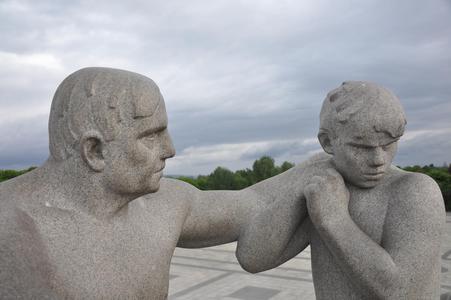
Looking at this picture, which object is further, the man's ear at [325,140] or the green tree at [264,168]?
the green tree at [264,168]

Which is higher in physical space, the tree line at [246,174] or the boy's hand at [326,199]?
the boy's hand at [326,199]

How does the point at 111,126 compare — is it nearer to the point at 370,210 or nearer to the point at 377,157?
the point at 377,157

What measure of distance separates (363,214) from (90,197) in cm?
136

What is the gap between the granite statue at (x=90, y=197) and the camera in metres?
1.94

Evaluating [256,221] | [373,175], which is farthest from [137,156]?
[373,175]

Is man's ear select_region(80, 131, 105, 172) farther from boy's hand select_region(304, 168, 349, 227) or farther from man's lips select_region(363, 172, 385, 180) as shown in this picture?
man's lips select_region(363, 172, 385, 180)

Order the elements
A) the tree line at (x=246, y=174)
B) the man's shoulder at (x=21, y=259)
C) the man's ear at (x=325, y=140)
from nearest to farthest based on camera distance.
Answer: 1. the man's shoulder at (x=21, y=259)
2. the man's ear at (x=325, y=140)
3. the tree line at (x=246, y=174)

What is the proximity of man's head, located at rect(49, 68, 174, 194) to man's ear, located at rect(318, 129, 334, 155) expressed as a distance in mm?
858

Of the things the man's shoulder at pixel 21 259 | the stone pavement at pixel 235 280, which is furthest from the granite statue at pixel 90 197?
the stone pavement at pixel 235 280

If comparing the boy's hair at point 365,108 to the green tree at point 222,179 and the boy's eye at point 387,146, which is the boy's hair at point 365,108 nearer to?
the boy's eye at point 387,146

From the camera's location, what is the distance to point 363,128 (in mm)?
2115

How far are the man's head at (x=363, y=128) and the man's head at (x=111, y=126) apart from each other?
0.88 meters

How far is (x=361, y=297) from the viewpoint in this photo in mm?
2256

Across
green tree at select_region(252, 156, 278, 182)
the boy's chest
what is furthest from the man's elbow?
green tree at select_region(252, 156, 278, 182)
